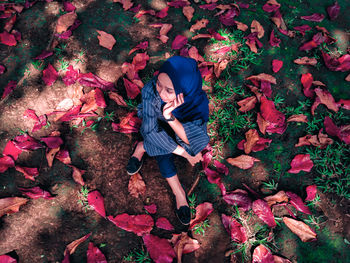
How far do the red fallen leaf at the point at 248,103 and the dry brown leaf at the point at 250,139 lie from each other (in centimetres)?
25

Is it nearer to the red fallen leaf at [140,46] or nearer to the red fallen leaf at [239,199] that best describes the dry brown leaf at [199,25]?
the red fallen leaf at [140,46]

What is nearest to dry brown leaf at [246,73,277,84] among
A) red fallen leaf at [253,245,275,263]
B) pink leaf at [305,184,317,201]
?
pink leaf at [305,184,317,201]

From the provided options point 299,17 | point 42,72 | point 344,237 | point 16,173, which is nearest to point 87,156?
point 16,173

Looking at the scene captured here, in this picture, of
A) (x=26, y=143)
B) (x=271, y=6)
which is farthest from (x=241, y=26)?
(x=26, y=143)

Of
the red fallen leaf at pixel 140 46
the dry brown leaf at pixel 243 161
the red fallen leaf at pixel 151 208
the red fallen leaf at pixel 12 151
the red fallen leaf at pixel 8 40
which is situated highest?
the red fallen leaf at pixel 8 40

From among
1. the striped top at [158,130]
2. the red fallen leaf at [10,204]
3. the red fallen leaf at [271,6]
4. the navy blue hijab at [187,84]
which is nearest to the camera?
the navy blue hijab at [187,84]

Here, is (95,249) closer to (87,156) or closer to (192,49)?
(87,156)

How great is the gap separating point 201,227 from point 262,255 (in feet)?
1.72

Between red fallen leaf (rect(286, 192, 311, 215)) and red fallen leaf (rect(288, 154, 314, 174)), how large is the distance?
224 mm

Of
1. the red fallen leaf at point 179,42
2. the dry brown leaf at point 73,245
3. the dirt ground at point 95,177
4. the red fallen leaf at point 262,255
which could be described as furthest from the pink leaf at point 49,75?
the red fallen leaf at point 262,255

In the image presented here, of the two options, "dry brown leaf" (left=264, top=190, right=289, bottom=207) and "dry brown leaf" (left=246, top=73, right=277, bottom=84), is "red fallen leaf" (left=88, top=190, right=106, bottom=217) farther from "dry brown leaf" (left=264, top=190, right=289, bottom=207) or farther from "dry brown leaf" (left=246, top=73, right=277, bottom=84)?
"dry brown leaf" (left=246, top=73, right=277, bottom=84)

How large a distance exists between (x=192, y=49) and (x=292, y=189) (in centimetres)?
176

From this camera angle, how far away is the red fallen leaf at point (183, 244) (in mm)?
1915

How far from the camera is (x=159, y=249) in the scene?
1.91 meters
